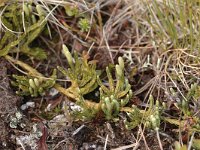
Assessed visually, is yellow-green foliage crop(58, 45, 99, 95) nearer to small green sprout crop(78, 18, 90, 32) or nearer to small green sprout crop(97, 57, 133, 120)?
small green sprout crop(97, 57, 133, 120)

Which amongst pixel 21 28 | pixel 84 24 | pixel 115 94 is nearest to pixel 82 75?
pixel 115 94

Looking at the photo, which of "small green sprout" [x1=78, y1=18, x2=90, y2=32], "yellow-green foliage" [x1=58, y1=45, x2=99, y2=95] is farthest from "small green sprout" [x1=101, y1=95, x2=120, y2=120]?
"small green sprout" [x1=78, y1=18, x2=90, y2=32]

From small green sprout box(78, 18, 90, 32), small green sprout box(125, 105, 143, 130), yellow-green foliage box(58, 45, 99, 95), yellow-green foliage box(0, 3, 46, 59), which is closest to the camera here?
small green sprout box(125, 105, 143, 130)

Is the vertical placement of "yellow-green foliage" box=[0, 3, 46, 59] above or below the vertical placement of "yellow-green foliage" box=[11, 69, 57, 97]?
above

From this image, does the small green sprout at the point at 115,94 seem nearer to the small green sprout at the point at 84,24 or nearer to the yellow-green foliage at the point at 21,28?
the small green sprout at the point at 84,24

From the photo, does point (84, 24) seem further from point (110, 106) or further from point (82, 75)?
point (110, 106)

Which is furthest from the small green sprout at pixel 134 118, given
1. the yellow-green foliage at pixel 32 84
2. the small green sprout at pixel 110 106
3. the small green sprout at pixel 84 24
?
the small green sprout at pixel 84 24

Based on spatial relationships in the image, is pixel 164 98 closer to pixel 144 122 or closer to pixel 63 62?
pixel 144 122

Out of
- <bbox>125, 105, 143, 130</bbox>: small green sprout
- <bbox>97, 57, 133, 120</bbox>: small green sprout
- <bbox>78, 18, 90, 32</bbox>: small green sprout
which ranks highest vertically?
<bbox>78, 18, 90, 32</bbox>: small green sprout
